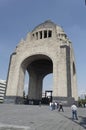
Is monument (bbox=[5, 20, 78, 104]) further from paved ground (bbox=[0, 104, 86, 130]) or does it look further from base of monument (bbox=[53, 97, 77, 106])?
paved ground (bbox=[0, 104, 86, 130])

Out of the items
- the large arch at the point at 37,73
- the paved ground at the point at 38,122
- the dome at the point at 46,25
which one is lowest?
the paved ground at the point at 38,122

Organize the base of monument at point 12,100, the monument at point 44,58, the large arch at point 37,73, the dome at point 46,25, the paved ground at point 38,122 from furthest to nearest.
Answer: the large arch at point 37,73 → the dome at point 46,25 → the base of monument at point 12,100 → the monument at point 44,58 → the paved ground at point 38,122

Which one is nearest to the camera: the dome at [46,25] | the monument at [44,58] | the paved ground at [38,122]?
the paved ground at [38,122]

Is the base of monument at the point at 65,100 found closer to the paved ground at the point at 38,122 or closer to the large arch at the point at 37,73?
the large arch at the point at 37,73

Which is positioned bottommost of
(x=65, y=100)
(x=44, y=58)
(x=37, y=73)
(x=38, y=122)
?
(x=38, y=122)

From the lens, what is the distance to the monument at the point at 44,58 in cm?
2890

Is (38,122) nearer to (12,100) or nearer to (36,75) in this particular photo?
(12,100)

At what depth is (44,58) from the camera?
35375 mm

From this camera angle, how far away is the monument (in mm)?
28905

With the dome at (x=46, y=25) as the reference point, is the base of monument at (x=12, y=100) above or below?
below

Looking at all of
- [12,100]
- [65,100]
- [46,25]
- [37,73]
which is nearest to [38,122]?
[65,100]

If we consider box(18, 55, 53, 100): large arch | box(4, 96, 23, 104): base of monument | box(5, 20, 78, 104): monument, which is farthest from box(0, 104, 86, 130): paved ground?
box(18, 55, 53, 100): large arch

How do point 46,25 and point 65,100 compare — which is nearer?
point 65,100

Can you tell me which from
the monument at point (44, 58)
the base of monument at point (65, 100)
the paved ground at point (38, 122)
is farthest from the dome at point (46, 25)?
the paved ground at point (38, 122)
